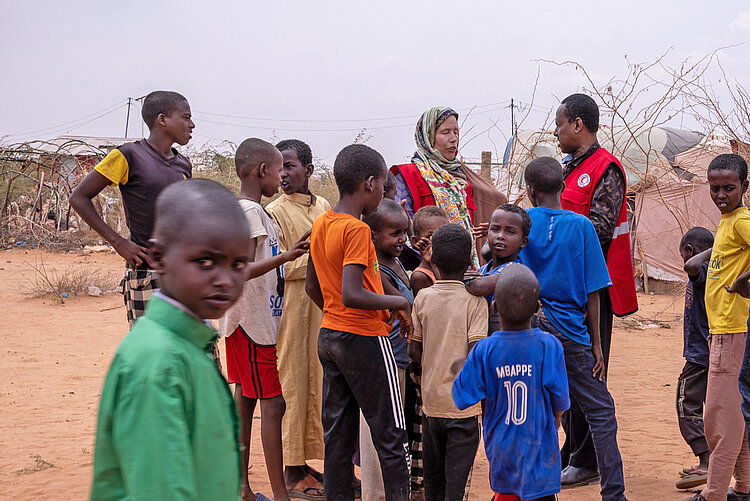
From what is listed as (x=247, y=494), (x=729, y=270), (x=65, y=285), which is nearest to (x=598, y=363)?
(x=729, y=270)

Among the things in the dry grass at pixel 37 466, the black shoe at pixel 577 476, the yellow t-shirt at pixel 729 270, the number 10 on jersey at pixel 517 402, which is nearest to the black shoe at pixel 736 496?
the black shoe at pixel 577 476

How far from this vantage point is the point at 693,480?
165 inches

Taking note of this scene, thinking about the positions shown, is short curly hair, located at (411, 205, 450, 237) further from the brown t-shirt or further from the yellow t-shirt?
the yellow t-shirt

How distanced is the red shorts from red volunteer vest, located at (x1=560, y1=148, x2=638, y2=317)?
1.92m

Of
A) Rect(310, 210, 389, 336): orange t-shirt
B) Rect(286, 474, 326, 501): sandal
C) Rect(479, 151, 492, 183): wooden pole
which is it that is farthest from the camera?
Rect(479, 151, 492, 183): wooden pole

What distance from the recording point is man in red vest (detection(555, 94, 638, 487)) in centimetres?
395

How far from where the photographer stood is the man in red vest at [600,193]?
3945 mm

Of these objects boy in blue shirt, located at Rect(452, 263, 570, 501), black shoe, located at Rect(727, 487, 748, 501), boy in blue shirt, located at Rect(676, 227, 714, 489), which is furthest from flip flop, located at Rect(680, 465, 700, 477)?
boy in blue shirt, located at Rect(452, 263, 570, 501)

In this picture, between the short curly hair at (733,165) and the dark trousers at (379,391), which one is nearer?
the dark trousers at (379,391)

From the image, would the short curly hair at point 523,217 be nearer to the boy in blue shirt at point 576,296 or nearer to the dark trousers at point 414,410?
the boy in blue shirt at point 576,296

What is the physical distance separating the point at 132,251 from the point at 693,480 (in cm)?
354

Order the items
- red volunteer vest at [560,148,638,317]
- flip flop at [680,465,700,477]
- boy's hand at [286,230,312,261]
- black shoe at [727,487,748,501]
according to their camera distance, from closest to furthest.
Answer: boy's hand at [286,230,312,261] < black shoe at [727,487,748,501] < red volunteer vest at [560,148,638,317] < flip flop at [680,465,700,477]

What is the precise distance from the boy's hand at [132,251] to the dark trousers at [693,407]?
130 inches

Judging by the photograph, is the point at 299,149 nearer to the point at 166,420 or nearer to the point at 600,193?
the point at 600,193
